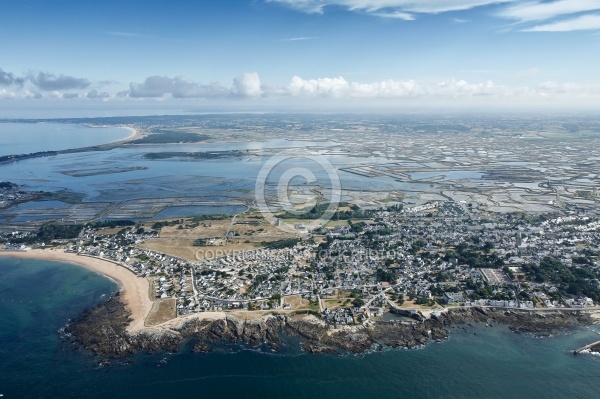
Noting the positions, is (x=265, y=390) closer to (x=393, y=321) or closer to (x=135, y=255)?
(x=393, y=321)

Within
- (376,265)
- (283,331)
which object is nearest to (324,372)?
(283,331)

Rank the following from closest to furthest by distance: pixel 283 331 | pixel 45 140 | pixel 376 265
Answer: pixel 283 331 < pixel 376 265 < pixel 45 140

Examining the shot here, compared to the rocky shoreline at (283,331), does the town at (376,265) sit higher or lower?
higher

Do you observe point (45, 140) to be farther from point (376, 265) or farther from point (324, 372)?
point (324, 372)

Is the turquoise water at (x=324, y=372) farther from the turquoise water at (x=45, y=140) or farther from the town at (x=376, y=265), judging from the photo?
the turquoise water at (x=45, y=140)

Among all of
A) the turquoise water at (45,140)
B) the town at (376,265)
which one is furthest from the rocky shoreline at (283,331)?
the turquoise water at (45,140)
